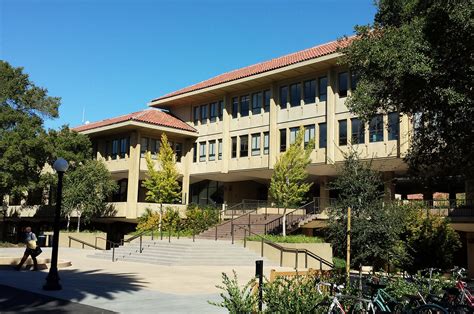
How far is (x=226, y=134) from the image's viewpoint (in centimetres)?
3875

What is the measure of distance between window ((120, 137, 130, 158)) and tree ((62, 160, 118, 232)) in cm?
323

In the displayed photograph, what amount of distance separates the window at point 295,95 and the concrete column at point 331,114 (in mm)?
2838

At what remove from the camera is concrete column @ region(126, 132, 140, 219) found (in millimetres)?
37000

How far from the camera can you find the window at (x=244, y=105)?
37.9m

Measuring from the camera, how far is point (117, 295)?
12422 millimetres

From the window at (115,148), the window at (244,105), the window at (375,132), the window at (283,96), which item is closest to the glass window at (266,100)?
the window at (283,96)

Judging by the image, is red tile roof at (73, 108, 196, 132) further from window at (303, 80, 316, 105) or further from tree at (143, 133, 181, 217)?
window at (303, 80, 316, 105)

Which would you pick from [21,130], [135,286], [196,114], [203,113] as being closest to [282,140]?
[203,113]

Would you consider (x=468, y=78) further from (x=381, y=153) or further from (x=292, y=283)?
(x=381, y=153)

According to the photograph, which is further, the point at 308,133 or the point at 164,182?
the point at 308,133

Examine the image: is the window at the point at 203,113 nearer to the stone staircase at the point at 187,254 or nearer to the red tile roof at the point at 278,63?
the red tile roof at the point at 278,63

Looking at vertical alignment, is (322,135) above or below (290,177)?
above

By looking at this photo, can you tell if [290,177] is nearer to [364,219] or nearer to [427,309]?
[364,219]

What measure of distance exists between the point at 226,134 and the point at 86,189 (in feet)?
36.1
